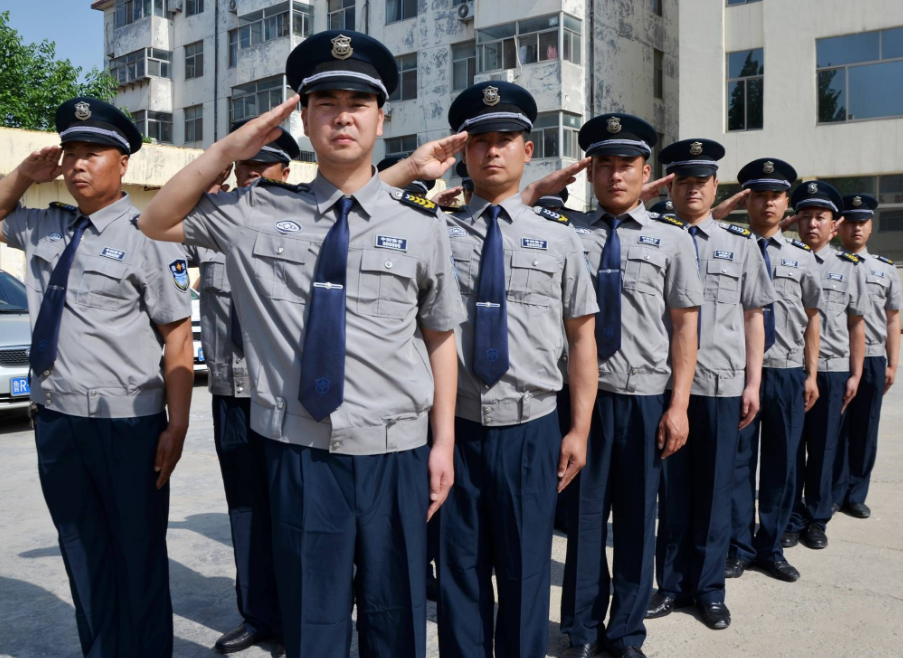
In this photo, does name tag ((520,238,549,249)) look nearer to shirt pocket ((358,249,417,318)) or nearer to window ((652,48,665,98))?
shirt pocket ((358,249,417,318))

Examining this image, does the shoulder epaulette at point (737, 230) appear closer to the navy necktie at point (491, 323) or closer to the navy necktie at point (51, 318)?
the navy necktie at point (491, 323)

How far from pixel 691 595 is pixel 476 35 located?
21.3 m

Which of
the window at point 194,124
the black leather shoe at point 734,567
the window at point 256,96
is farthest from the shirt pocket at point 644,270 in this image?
the window at point 194,124

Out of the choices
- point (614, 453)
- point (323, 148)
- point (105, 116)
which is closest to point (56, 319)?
point (105, 116)

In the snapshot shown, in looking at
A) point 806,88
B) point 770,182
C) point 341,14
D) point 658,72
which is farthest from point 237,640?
point 341,14

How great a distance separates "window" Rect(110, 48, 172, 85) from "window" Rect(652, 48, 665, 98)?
57.2 feet

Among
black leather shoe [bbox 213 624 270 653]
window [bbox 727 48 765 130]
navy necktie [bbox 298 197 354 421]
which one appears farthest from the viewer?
window [bbox 727 48 765 130]

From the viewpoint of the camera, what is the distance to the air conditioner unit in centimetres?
2327

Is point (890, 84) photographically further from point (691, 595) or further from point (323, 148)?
point (323, 148)

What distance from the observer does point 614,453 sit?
3.61m

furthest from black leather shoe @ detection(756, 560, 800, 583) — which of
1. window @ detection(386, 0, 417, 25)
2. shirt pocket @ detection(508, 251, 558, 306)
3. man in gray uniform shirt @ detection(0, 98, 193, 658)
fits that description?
window @ detection(386, 0, 417, 25)

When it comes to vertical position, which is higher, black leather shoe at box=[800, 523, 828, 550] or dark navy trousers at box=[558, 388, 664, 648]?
dark navy trousers at box=[558, 388, 664, 648]

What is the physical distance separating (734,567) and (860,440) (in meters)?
2.04

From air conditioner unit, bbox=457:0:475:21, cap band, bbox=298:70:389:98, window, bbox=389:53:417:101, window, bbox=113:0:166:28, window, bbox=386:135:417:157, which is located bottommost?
cap band, bbox=298:70:389:98
